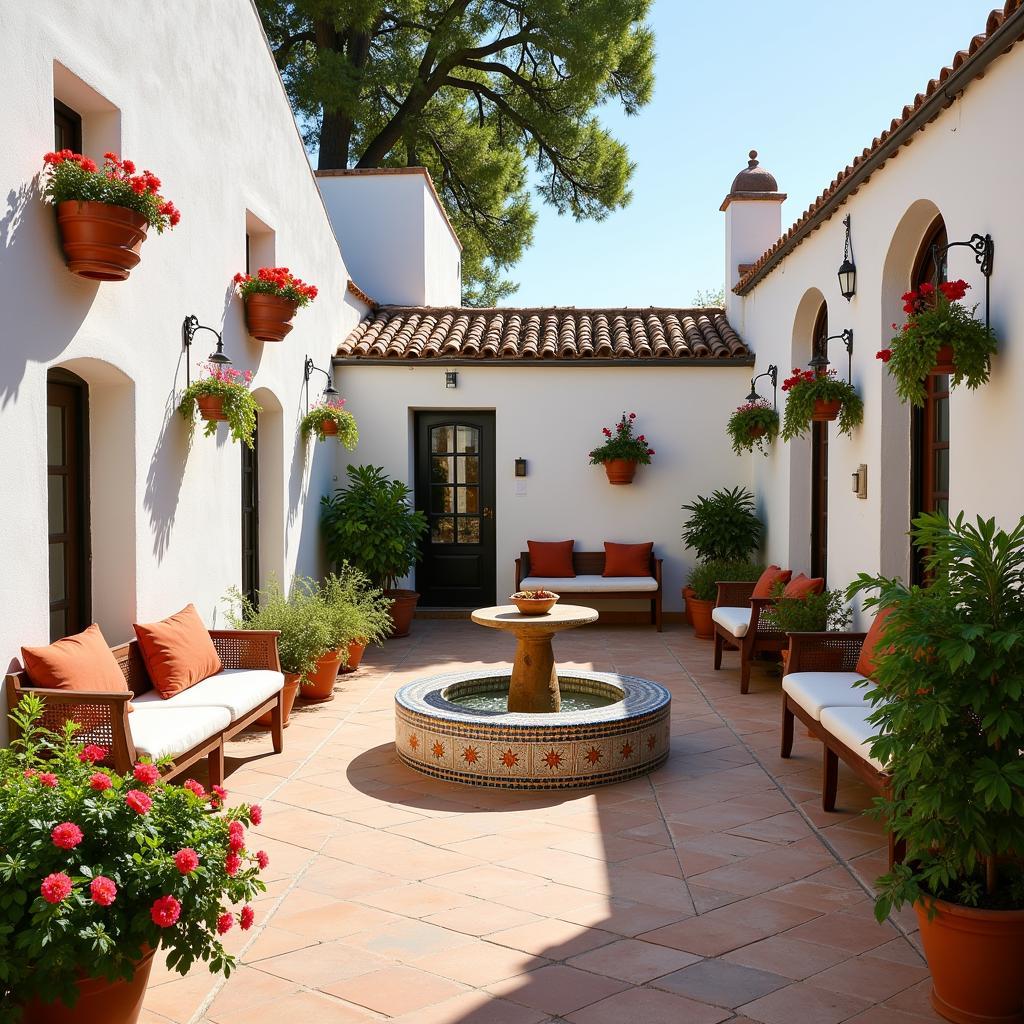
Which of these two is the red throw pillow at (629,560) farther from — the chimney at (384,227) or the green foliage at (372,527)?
the chimney at (384,227)

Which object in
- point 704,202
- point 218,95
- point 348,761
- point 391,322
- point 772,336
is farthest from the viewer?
point 704,202

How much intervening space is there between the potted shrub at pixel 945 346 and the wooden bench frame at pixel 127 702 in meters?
3.68

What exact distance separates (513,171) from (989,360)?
1417 centimetres

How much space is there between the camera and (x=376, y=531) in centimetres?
959

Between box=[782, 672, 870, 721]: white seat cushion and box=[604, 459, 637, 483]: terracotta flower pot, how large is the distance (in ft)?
17.6

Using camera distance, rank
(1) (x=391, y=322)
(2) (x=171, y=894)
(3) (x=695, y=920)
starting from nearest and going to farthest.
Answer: (2) (x=171, y=894)
(3) (x=695, y=920)
(1) (x=391, y=322)

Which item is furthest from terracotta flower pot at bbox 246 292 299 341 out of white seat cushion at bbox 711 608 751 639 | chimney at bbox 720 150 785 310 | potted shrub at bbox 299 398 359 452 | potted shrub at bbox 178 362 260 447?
chimney at bbox 720 150 785 310

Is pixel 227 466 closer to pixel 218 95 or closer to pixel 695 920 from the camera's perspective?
pixel 218 95

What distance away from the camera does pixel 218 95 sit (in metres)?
6.60

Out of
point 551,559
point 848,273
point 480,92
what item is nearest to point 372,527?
point 551,559

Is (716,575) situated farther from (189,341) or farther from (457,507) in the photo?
(189,341)

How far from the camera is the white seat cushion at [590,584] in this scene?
10.3 metres

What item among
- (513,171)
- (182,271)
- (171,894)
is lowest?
(171,894)

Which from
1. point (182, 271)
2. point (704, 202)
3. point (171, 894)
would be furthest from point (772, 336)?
point (171, 894)
